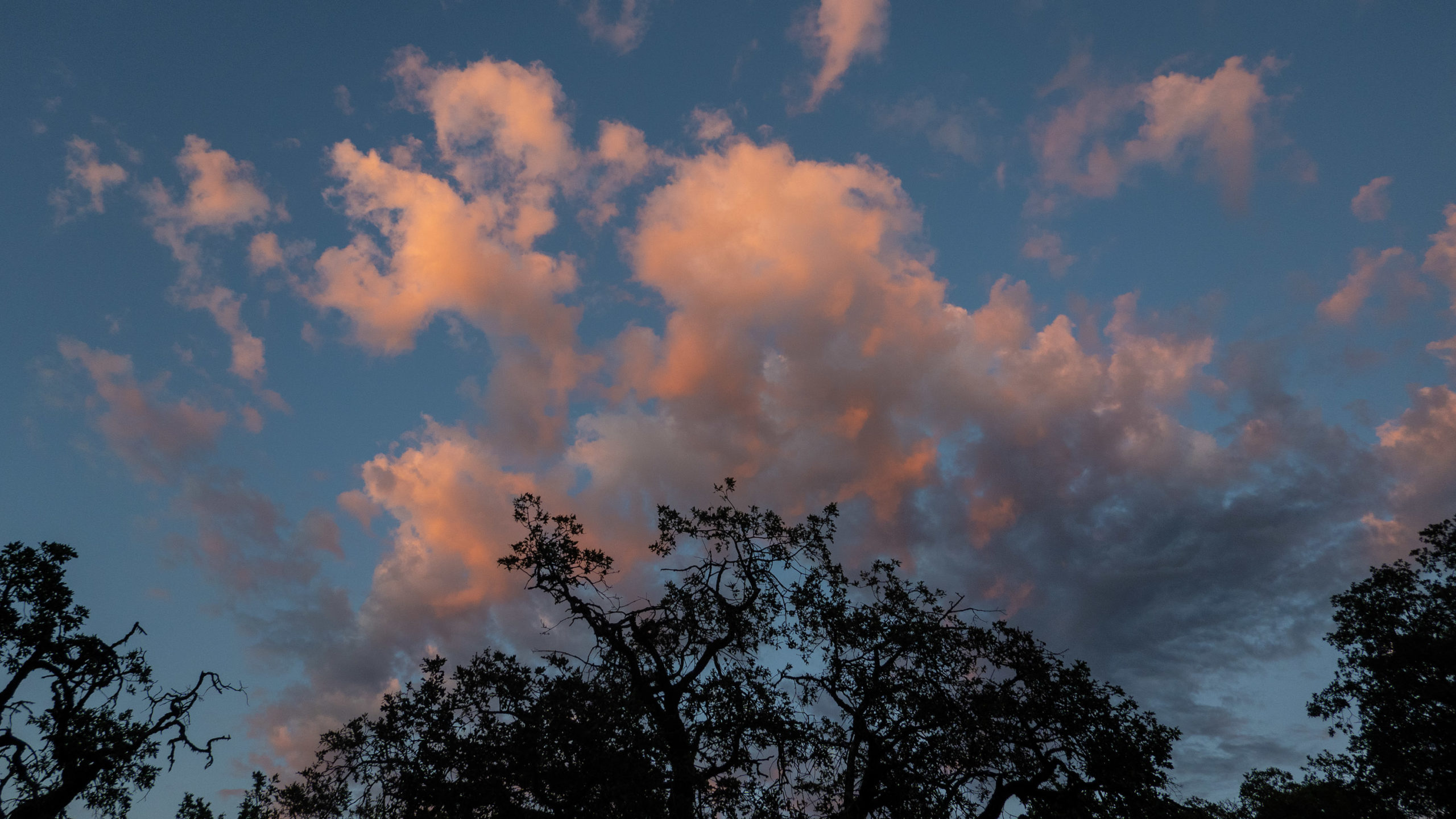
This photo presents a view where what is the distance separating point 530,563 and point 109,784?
9.42 m

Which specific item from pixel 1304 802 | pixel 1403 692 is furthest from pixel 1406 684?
pixel 1304 802

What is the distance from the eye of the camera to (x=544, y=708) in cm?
1620

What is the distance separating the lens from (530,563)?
18734 millimetres

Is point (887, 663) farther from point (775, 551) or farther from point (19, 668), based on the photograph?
point (19, 668)

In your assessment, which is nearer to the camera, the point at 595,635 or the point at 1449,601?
the point at 595,635

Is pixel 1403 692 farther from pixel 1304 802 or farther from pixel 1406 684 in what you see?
pixel 1304 802

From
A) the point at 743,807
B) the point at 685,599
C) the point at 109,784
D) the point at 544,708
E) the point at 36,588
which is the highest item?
the point at 685,599

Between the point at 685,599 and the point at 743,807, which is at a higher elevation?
the point at 685,599

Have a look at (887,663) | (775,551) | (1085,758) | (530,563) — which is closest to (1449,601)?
(1085,758)

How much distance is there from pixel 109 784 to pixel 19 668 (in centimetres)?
309

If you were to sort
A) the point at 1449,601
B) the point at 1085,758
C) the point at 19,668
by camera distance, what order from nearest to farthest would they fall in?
1. the point at 19,668
2. the point at 1085,758
3. the point at 1449,601

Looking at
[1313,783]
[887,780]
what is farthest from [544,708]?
[1313,783]

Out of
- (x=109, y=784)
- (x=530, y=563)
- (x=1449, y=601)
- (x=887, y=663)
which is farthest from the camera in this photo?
(x=1449, y=601)

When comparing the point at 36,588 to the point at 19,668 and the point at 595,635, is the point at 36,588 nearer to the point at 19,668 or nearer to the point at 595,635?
the point at 19,668
